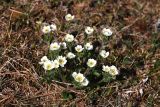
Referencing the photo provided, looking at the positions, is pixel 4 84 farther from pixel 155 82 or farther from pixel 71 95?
pixel 155 82

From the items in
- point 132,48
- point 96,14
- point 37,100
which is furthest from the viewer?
point 96,14

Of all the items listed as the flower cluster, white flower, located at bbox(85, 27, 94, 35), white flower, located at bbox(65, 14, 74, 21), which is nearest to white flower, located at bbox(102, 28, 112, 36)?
the flower cluster

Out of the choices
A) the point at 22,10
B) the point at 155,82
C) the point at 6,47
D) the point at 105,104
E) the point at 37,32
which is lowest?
the point at 105,104

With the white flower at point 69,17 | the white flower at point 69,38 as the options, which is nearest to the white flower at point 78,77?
the white flower at point 69,38

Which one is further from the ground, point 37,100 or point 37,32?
point 37,32

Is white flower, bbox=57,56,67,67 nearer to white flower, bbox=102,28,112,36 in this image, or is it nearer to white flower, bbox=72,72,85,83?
white flower, bbox=72,72,85,83

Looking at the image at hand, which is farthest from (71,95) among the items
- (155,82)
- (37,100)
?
(155,82)
